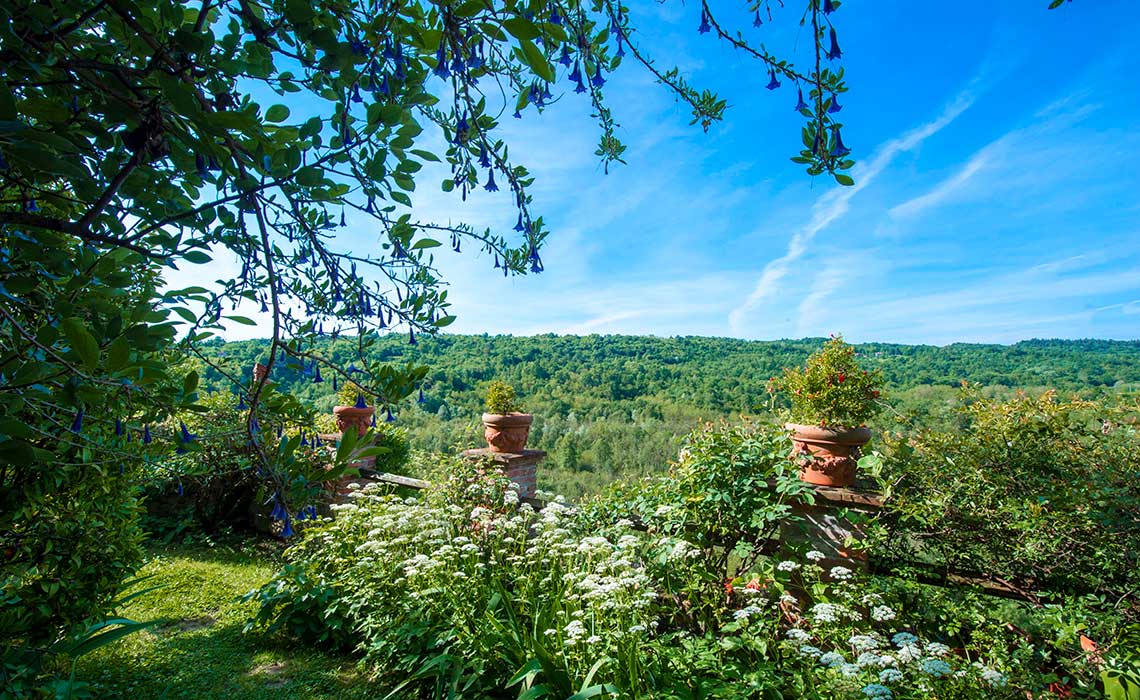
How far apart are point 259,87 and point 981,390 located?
401cm

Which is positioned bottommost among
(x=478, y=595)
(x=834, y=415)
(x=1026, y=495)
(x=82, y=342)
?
(x=478, y=595)

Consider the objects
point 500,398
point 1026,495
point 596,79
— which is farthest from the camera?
point 500,398

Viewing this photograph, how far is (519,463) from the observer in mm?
4918

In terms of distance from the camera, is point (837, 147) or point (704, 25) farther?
point (704, 25)

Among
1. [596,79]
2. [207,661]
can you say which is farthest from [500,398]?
[596,79]

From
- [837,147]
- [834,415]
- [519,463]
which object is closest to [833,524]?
[834,415]

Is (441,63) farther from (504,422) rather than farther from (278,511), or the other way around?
(504,422)

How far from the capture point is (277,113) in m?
1.12

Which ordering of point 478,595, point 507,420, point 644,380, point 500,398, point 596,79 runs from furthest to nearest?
point 644,380
point 500,398
point 507,420
point 478,595
point 596,79

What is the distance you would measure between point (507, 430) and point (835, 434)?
2885mm

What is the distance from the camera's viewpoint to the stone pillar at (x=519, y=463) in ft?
15.7

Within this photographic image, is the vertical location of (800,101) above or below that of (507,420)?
above

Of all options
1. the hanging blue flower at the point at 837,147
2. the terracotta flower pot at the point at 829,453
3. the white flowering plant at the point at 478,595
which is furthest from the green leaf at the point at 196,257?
the terracotta flower pot at the point at 829,453

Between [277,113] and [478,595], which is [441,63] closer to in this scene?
[277,113]
